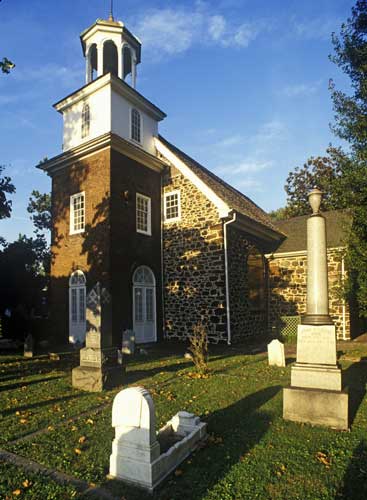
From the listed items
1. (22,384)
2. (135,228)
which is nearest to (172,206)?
(135,228)

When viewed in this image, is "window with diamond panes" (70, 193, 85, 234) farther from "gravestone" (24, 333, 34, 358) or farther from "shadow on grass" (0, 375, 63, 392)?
"shadow on grass" (0, 375, 63, 392)

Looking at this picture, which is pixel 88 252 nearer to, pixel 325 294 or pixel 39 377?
pixel 39 377

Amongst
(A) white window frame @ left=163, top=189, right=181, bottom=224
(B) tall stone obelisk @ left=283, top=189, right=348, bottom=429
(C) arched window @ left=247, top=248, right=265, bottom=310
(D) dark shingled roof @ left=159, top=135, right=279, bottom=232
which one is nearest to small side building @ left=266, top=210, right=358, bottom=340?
(C) arched window @ left=247, top=248, right=265, bottom=310

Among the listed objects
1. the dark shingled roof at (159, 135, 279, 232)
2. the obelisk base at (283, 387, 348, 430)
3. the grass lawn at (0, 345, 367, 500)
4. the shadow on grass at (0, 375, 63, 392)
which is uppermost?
the dark shingled roof at (159, 135, 279, 232)

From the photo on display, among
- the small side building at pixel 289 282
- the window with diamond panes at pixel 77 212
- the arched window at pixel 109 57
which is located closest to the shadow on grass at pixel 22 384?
the window with diamond panes at pixel 77 212

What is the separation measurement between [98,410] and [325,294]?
4.67 metres

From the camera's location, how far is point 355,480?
3912 millimetres

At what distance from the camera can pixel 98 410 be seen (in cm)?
647

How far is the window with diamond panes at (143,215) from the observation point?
16.0 meters

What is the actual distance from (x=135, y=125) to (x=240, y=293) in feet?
30.8

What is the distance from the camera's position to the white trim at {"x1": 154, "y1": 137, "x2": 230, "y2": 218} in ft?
49.6

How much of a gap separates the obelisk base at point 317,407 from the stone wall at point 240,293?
8.99 meters

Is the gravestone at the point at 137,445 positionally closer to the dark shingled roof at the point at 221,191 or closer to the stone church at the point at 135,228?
the stone church at the point at 135,228

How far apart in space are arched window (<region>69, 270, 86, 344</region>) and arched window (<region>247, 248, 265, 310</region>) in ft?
26.8
